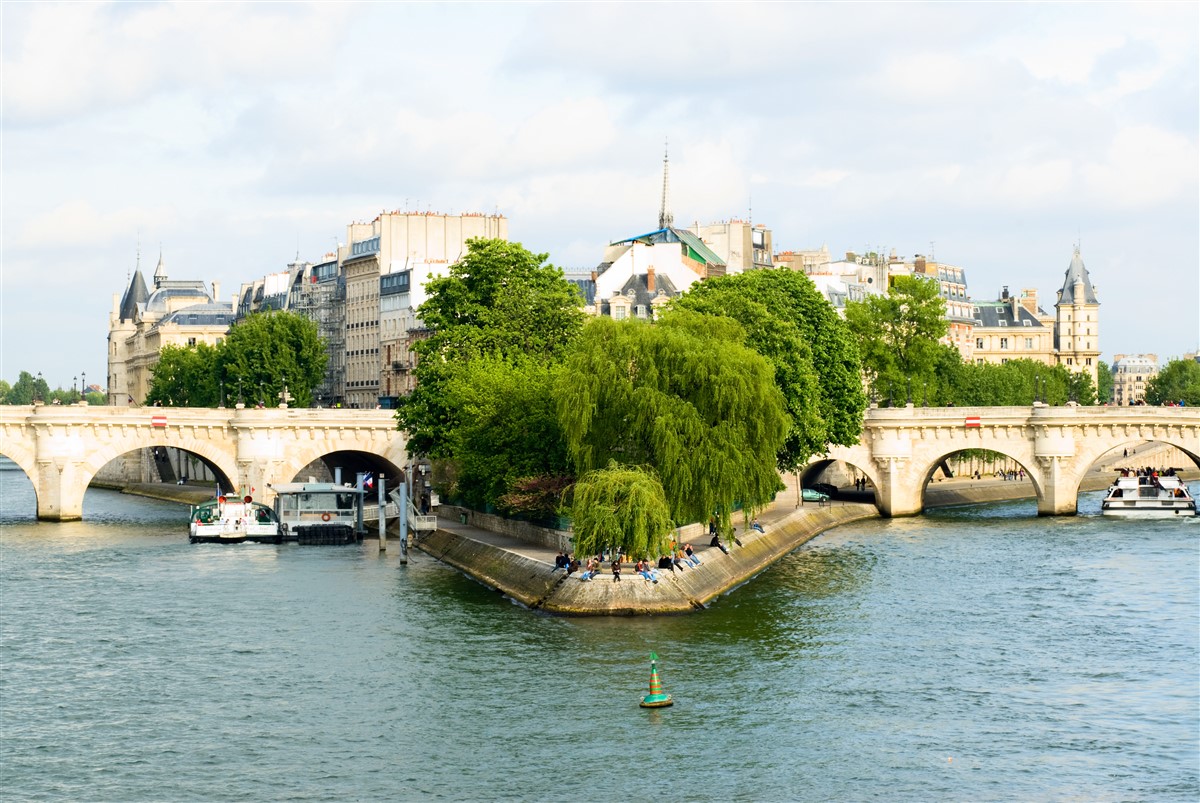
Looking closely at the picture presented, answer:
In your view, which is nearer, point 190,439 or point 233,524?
point 233,524

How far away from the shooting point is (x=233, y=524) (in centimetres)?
8606

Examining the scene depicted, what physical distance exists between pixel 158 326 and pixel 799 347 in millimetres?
105178

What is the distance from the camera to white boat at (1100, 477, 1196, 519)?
95.6m

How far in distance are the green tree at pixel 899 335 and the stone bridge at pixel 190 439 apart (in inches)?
1258

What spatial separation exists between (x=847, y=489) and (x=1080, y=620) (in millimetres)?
56144

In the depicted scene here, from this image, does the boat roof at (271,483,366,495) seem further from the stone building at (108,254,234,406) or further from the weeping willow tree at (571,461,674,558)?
the stone building at (108,254,234,406)

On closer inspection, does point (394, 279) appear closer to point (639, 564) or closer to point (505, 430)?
point (505, 430)

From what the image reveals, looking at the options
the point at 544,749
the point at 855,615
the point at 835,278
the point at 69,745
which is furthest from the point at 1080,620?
the point at 835,278

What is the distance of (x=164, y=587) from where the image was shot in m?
66.4

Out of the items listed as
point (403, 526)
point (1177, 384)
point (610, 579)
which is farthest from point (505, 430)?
point (1177, 384)

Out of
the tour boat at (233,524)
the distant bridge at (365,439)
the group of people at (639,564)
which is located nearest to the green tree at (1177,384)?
the distant bridge at (365,439)

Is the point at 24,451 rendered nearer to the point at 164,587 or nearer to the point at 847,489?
the point at 164,587

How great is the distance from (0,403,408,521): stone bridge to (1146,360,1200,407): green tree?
102m

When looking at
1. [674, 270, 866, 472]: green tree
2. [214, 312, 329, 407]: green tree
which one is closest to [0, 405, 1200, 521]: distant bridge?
[674, 270, 866, 472]: green tree
